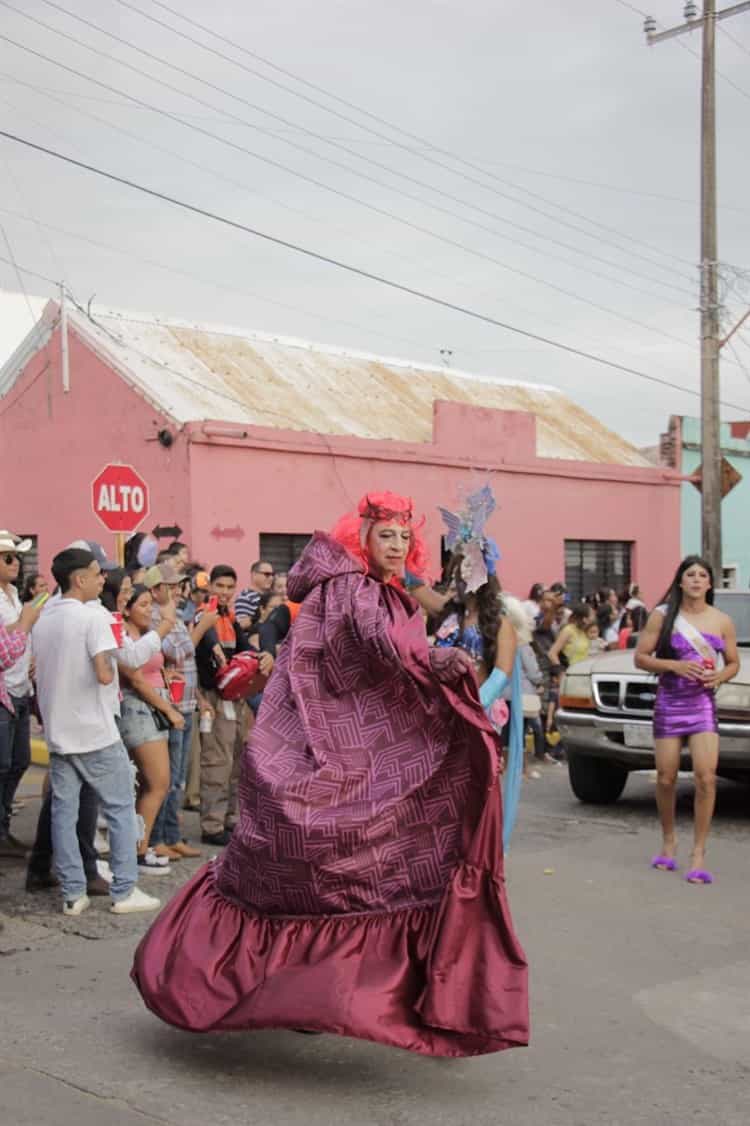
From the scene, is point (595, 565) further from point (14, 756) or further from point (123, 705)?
point (123, 705)

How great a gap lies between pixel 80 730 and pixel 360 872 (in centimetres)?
261

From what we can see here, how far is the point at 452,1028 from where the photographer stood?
162 inches

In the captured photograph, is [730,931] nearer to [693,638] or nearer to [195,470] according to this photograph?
[693,638]

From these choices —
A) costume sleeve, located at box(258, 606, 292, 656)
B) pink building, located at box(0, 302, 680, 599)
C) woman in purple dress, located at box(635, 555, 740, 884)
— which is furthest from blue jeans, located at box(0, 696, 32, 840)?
pink building, located at box(0, 302, 680, 599)

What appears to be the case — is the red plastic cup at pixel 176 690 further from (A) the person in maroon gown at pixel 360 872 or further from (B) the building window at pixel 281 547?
(B) the building window at pixel 281 547

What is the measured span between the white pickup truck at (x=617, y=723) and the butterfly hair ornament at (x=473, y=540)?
335 centimetres

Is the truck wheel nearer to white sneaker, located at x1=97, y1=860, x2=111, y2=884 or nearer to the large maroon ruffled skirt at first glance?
white sneaker, located at x1=97, y1=860, x2=111, y2=884

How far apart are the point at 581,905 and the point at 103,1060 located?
321 cm

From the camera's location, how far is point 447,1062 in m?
4.50

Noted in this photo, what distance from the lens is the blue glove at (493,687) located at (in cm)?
651

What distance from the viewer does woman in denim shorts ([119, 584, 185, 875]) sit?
7.44 meters

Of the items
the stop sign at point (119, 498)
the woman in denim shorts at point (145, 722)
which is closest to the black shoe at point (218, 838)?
the woman in denim shorts at point (145, 722)

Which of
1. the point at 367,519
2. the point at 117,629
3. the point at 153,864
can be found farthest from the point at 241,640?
the point at 367,519

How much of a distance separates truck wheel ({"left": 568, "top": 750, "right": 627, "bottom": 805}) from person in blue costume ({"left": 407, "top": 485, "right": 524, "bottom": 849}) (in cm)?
383
